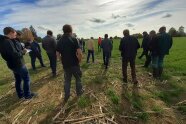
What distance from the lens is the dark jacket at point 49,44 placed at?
12164mm

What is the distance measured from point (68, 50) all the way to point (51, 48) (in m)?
4.82

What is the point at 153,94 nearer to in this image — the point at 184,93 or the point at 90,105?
the point at 184,93

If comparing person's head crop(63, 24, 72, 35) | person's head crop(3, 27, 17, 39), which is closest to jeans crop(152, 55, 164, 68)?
person's head crop(63, 24, 72, 35)

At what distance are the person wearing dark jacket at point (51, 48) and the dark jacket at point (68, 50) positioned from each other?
4478 millimetres

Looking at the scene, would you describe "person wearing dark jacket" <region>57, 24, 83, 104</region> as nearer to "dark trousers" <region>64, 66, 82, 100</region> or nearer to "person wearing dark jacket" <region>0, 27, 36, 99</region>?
"dark trousers" <region>64, 66, 82, 100</region>

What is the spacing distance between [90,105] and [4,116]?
2.68m

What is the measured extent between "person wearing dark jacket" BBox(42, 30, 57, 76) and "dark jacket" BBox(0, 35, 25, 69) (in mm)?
3970

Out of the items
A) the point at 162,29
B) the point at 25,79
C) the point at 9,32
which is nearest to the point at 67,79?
the point at 25,79

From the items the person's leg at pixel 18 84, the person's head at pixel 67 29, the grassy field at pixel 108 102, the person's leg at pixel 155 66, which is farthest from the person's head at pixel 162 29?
the person's leg at pixel 18 84

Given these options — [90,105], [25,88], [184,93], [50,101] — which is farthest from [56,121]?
[184,93]

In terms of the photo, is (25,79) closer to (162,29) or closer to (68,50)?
(68,50)

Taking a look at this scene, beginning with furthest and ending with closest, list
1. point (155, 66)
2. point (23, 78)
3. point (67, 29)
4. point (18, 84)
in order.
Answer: point (155, 66)
point (18, 84)
point (23, 78)
point (67, 29)

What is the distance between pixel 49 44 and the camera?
40.2 feet

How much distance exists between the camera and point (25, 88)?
8.51m
